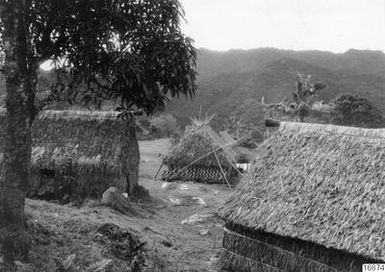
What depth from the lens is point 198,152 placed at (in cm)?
2194

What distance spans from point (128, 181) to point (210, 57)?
59990 millimetres

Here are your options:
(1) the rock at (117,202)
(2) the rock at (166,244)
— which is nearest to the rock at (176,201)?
(1) the rock at (117,202)

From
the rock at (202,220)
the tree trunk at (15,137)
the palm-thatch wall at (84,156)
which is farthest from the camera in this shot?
the palm-thatch wall at (84,156)

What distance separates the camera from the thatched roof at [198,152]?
2184cm

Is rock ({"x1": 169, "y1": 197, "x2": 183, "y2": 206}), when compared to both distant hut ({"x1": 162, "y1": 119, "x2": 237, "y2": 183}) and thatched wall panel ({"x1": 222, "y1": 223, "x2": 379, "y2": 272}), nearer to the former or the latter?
distant hut ({"x1": 162, "y1": 119, "x2": 237, "y2": 183})

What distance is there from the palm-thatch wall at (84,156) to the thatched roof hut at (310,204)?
6.61 metres

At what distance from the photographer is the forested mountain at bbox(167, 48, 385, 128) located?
50094mm

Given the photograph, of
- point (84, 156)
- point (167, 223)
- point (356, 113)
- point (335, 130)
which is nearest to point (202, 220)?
point (167, 223)

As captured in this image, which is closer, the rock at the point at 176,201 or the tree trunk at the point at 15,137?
the tree trunk at the point at 15,137

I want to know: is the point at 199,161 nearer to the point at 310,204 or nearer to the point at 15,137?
the point at 310,204

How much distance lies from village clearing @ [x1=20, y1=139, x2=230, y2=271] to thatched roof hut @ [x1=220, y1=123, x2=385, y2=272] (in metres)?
1.30

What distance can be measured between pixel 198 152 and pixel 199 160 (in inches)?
15.5

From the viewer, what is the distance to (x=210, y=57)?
73.7 metres

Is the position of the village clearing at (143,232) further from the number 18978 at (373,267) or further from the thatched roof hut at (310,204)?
the number 18978 at (373,267)
